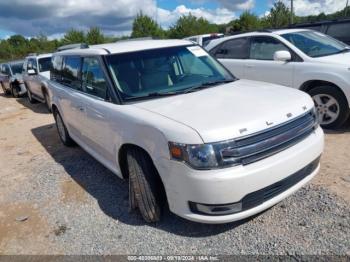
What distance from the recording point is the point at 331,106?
5.55 meters

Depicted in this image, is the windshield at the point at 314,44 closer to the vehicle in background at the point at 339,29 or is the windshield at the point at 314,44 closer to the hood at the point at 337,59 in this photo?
the hood at the point at 337,59

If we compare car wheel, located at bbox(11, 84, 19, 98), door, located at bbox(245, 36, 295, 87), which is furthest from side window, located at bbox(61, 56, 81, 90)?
car wheel, located at bbox(11, 84, 19, 98)

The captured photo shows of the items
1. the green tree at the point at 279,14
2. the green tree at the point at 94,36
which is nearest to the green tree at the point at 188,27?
the green tree at the point at 94,36

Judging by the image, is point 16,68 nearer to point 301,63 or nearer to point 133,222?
point 301,63

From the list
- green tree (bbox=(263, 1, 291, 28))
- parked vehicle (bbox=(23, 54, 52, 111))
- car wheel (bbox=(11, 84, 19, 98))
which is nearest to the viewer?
parked vehicle (bbox=(23, 54, 52, 111))

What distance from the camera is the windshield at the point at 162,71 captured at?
147 inches

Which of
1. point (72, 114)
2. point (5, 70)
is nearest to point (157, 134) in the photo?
point (72, 114)

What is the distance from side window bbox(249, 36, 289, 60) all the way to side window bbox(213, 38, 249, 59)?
16 cm

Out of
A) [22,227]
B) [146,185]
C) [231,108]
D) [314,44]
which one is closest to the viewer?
[231,108]

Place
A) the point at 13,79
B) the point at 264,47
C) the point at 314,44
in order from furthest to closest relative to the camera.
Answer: the point at 13,79
the point at 264,47
the point at 314,44

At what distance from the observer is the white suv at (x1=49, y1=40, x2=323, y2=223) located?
2.71m

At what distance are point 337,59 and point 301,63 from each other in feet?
1.86

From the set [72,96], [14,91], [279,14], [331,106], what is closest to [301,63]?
[331,106]

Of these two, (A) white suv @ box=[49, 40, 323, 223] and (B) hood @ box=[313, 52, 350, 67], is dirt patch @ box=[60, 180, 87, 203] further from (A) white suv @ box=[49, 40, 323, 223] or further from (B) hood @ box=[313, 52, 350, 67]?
(B) hood @ box=[313, 52, 350, 67]
